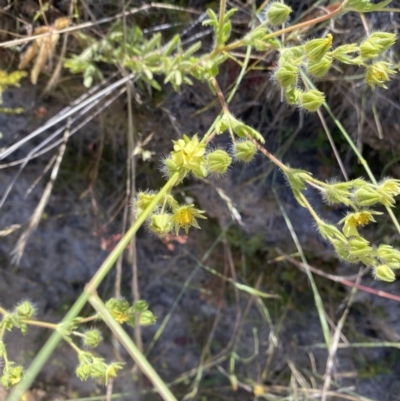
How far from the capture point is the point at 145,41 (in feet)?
4.59

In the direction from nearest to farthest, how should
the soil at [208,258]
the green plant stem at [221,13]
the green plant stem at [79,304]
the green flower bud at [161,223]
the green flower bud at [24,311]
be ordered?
the green plant stem at [79,304] → the green flower bud at [161,223] → the green plant stem at [221,13] → the green flower bud at [24,311] → the soil at [208,258]

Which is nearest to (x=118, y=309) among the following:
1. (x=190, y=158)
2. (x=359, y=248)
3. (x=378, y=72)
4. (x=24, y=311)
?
(x=24, y=311)

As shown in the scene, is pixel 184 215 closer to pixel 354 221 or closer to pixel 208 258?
pixel 354 221

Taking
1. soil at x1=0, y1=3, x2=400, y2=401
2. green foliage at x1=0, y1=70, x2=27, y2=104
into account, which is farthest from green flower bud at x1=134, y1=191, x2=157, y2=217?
green foliage at x1=0, y1=70, x2=27, y2=104

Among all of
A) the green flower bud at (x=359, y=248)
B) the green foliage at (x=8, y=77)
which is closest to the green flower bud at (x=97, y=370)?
the green flower bud at (x=359, y=248)

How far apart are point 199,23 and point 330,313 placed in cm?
125

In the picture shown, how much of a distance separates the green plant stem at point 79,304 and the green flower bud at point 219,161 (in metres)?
0.08

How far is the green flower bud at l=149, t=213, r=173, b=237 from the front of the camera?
877 mm

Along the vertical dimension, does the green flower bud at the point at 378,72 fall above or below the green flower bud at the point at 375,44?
below

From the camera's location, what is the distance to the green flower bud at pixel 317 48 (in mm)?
885

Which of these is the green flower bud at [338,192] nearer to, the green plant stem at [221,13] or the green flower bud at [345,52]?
the green flower bud at [345,52]

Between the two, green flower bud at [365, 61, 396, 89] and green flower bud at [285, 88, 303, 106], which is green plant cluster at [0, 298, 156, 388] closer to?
green flower bud at [285, 88, 303, 106]

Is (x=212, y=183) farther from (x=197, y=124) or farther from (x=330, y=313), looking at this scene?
(x=330, y=313)

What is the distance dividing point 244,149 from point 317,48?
234 millimetres
